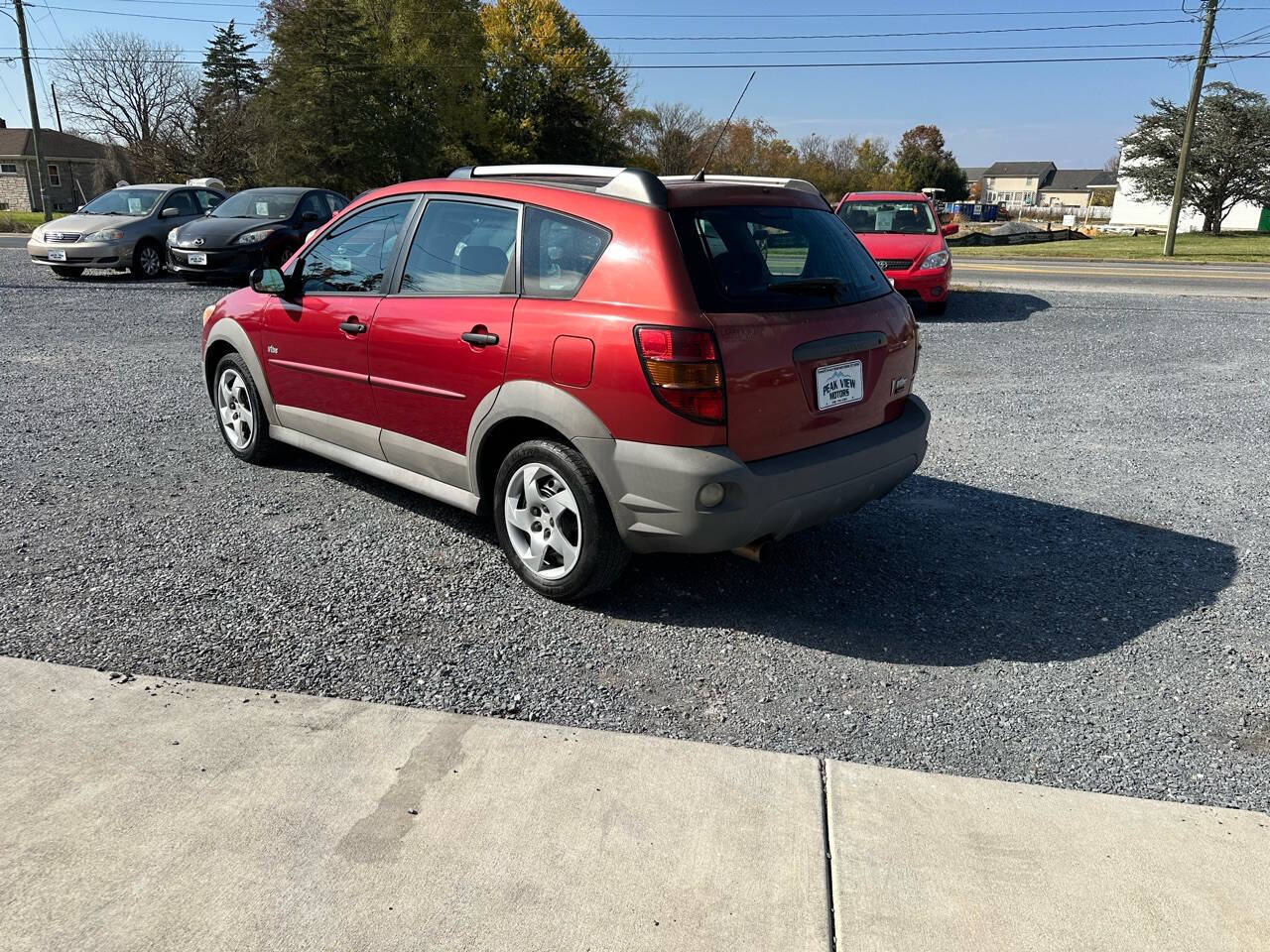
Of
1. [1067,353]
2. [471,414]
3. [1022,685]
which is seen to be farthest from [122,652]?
[1067,353]

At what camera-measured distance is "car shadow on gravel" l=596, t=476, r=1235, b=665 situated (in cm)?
379

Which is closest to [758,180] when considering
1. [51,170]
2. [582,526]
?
[582,526]

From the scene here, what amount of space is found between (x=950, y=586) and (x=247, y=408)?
13.9 feet

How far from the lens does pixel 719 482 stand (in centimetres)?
347

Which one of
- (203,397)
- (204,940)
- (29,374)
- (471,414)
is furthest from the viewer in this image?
(29,374)

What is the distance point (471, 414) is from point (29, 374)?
6638 mm

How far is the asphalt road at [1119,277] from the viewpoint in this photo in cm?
1686

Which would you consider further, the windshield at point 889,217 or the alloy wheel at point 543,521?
the windshield at point 889,217

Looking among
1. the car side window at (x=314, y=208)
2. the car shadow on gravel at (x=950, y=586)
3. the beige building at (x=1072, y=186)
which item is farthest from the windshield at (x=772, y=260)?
the beige building at (x=1072, y=186)

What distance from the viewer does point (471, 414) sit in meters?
4.11

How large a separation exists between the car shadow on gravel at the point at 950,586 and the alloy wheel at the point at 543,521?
11.4 inches

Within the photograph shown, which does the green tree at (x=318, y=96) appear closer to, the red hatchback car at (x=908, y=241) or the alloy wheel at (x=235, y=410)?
the red hatchback car at (x=908, y=241)

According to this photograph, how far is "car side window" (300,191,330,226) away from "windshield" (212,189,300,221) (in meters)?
0.15

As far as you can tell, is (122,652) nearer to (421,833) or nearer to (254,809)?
(254,809)
